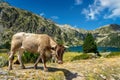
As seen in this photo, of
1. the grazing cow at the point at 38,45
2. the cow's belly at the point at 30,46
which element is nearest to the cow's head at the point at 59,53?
the grazing cow at the point at 38,45

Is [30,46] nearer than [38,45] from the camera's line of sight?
No

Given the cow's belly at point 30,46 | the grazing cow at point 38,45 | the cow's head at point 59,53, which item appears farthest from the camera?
the cow's belly at point 30,46

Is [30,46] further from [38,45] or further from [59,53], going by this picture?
[59,53]

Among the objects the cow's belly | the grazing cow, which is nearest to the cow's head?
the grazing cow

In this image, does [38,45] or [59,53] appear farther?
[38,45]

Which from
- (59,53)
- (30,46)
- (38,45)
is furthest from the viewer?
(30,46)

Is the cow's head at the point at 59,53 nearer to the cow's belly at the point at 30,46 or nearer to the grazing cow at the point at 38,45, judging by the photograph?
the grazing cow at the point at 38,45

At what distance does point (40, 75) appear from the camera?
1688 centimetres

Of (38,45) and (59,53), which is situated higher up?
(38,45)

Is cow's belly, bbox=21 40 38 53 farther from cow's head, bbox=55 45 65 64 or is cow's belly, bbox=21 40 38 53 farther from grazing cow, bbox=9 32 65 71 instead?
cow's head, bbox=55 45 65 64

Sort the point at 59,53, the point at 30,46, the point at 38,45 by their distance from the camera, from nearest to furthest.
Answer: the point at 59,53 < the point at 38,45 < the point at 30,46

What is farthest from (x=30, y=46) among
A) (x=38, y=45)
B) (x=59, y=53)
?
(x=59, y=53)

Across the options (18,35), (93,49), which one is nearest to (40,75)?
(18,35)

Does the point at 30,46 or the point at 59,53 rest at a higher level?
the point at 30,46
